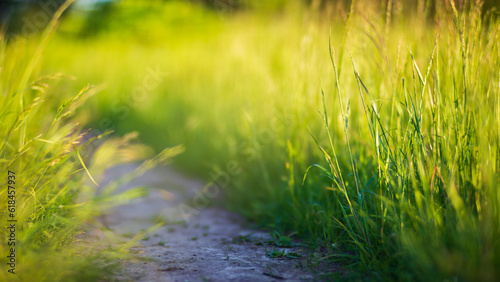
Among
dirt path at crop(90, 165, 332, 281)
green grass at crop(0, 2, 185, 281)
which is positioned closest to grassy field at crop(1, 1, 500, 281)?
green grass at crop(0, 2, 185, 281)

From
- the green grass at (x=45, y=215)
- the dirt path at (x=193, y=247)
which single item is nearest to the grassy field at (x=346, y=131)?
the green grass at (x=45, y=215)

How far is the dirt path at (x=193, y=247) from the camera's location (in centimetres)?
125

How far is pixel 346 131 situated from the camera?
132cm

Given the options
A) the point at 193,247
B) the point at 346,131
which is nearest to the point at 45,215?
the point at 193,247

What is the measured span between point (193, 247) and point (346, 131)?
33.3 inches

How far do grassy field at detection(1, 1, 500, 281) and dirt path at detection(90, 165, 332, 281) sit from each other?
18 cm

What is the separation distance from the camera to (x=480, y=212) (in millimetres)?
1163

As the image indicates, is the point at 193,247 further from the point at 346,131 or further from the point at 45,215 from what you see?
the point at 346,131

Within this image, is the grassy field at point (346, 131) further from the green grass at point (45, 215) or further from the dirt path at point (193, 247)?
the dirt path at point (193, 247)

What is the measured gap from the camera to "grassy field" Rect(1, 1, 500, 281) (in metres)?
1.20

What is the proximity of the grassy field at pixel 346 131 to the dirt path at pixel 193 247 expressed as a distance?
18 cm

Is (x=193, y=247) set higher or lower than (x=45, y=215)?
lower

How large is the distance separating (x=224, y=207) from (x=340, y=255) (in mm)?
1186

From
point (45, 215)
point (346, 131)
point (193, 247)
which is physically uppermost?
point (346, 131)
